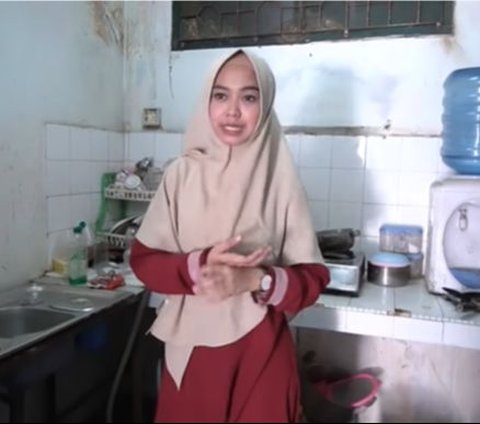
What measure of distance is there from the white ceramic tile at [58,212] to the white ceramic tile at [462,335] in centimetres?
135

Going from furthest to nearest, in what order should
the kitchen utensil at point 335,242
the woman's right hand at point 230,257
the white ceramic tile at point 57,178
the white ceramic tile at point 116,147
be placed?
the white ceramic tile at point 116,147
the white ceramic tile at point 57,178
the kitchen utensil at point 335,242
the woman's right hand at point 230,257

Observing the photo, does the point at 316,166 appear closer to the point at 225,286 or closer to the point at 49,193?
the point at 49,193

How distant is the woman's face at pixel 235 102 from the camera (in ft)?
2.37

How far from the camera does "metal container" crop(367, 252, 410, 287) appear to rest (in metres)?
1.52

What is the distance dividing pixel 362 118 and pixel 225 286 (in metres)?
1.32

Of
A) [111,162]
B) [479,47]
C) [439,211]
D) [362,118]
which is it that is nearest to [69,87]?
[111,162]

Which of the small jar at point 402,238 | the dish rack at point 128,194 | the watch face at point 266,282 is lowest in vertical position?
the small jar at point 402,238

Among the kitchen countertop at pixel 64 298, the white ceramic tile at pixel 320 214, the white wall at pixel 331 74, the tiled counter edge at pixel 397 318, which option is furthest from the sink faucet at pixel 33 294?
the white ceramic tile at pixel 320 214

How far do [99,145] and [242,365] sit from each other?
4.81 ft

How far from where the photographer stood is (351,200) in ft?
5.91

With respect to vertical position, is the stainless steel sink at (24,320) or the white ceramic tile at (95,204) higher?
the white ceramic tile at (95,204)

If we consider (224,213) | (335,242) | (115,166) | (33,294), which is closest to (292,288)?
(224,213)

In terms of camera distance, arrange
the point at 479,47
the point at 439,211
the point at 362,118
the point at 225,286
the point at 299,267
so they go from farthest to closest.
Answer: the point at 362,118 → the point at 479,47 → the point at 439,211 → the point at 299,267 → the point at 225,286

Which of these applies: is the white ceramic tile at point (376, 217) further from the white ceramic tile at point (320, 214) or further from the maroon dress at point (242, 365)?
the maroon dress at point (242, 365)
